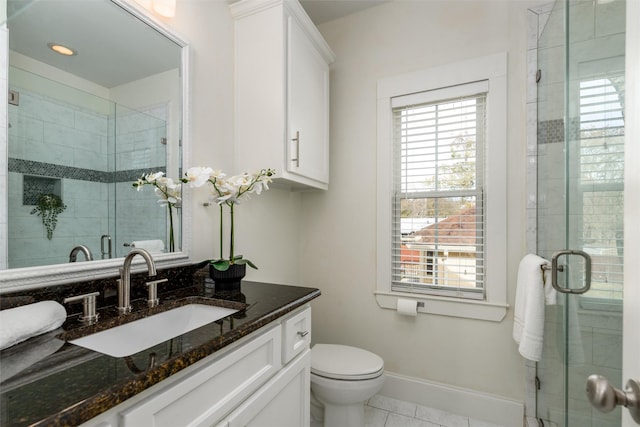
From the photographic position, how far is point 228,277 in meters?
1.27

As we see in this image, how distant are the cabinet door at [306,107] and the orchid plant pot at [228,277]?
1.97ft

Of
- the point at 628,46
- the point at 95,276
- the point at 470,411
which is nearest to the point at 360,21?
the point at 628,46

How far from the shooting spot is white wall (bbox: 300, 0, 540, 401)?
1746mm

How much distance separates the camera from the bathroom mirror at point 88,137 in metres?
0.86

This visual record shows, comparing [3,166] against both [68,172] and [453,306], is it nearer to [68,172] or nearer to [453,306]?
[68,172]

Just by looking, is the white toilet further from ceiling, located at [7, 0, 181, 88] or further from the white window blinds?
ceiling, located at [7, 0, 181, 88]

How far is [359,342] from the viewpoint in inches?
83.0

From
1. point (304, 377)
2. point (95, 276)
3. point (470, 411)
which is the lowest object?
point (470, 411)

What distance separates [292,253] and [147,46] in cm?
148

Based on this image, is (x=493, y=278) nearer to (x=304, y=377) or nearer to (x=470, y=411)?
(x=470, y=411)

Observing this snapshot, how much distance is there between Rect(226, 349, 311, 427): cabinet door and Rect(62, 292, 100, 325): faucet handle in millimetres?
493

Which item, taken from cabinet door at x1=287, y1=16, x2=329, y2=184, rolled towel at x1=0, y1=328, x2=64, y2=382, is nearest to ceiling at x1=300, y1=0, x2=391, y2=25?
cabinet door at x1=287, y1=16, x2=329, y2=184

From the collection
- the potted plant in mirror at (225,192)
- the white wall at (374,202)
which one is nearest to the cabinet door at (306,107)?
the white wall at (374,202)

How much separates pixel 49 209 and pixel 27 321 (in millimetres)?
366
